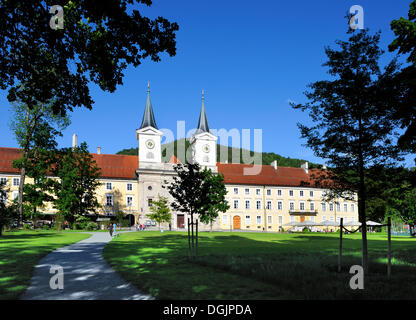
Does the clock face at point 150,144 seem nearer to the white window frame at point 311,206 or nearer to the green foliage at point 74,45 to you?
the white window frame at point 311,206

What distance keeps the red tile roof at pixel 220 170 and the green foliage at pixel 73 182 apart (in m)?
11.1

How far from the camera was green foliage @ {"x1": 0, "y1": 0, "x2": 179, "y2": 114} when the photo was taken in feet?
24.0

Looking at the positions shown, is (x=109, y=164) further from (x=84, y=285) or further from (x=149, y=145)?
(x=84, y=285)

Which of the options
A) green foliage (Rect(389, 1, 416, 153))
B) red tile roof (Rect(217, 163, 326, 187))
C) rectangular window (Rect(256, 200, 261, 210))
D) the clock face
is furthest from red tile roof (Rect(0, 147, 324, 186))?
green foliage (Rect(389, 1, 416, 153))

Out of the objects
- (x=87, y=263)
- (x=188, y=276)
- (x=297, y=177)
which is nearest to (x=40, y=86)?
(x=188, y=276)

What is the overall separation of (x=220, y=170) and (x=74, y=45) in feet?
209

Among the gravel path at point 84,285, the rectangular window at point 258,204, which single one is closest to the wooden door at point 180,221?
the rectangular window at point 258,204

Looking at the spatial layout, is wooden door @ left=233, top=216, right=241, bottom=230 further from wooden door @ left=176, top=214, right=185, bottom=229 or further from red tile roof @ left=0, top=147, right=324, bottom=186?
wooden door @ left=176, top=214, right=185, bottom=229

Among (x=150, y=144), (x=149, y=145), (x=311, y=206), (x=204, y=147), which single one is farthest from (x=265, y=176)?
(x=149, y=145)

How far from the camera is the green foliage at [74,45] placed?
733cm

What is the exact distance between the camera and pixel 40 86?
8070 mm

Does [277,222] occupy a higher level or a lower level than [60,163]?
lower

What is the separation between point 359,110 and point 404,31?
3.98 meters

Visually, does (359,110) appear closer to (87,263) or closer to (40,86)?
(40,86)
